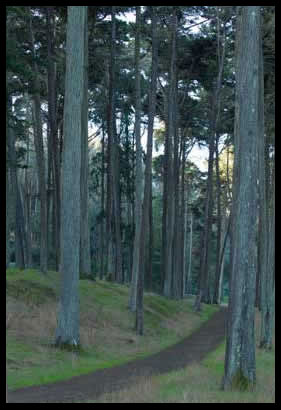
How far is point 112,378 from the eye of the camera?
15.7 meters

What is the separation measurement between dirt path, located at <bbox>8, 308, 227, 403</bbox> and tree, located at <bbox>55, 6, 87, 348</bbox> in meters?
2.32

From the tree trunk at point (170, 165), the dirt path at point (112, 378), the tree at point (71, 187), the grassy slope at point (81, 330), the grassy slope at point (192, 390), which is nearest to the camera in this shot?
the grassy slope at point (192, 390)

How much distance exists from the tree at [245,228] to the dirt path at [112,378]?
91.3 inches

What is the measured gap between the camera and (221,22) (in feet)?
120

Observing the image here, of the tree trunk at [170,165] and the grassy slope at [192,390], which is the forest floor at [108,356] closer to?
the grassy slope at [192,390]

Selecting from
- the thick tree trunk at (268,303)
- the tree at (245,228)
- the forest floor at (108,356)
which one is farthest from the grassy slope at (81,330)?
the tree at (245,228)

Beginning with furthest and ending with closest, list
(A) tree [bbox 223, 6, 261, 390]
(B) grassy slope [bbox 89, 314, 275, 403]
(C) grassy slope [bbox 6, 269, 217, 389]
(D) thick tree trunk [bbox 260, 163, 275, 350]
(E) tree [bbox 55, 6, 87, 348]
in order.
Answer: (D) thick tree trunk [bbox 260, 163, 275, 350], (E) tree [bbox 55, 6, 87, 348], (C) grassy slope [bbox 6, 269, 217, 389], (A) tree [bbox 223, 6, 261, 390], (B) grassy slope [bbox 89, 314, 275, 403]

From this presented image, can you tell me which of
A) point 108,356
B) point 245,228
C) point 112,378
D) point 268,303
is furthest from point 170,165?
point 245,228

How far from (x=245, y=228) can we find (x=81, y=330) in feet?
29.7


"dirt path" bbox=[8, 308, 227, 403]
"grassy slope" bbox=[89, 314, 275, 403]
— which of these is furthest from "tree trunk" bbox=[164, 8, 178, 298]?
"grassy slope" bbox=[89, 314, 275, 403]

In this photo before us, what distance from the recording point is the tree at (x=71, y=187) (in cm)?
1925

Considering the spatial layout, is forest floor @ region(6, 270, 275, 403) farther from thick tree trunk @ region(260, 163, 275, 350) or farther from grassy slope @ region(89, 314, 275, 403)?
thick tree trunk @ region(260, 163, 275, 350)

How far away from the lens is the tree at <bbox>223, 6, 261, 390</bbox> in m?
14.1
